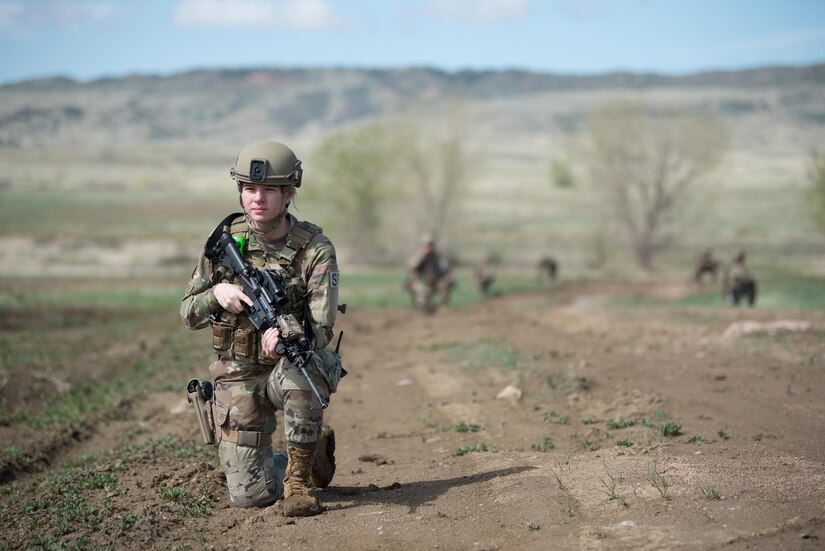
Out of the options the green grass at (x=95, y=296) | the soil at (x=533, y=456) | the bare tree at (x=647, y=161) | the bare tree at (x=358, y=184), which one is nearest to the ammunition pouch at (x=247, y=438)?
the soil at (x=533, y=456)

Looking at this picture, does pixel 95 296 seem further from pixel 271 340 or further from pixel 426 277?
pixel 271 340

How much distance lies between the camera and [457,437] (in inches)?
329

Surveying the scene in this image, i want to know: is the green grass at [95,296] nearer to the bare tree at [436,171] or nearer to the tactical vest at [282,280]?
the tactical vest at [282,280]

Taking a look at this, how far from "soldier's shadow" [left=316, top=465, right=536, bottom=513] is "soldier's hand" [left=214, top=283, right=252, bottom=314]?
1.42m

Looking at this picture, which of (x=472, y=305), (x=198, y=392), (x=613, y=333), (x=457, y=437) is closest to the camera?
(x=198, y=392)

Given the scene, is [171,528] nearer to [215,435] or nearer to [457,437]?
[215,435]

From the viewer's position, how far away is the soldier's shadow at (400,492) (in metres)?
6.12

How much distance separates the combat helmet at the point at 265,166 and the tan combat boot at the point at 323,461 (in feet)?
5.58

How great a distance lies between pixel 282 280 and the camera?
6.02m

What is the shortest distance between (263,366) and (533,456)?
219 centimetres

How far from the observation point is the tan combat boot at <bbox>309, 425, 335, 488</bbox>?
6293 millimetres

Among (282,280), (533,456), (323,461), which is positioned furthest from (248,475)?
(533,456)

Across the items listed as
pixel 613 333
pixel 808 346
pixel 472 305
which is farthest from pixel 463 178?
pixel 808 346

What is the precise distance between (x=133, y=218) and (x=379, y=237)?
28.3 meters
